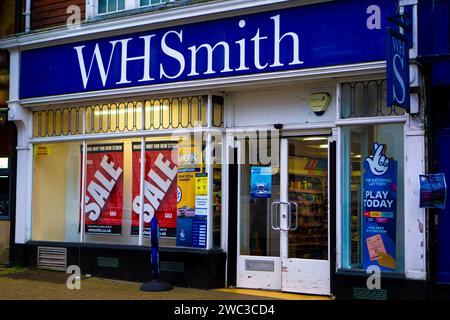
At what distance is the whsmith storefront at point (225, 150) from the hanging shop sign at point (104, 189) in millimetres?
27

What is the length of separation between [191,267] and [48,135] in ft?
13.3

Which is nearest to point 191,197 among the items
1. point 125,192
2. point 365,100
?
point 125,192

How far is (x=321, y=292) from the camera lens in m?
9.06

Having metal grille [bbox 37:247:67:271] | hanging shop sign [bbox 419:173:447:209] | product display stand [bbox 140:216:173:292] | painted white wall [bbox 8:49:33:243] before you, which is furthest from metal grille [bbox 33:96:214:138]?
hanging shop sign [bbox 419:173:447:209]

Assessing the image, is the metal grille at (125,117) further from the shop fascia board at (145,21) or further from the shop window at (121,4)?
the shop window at (121,4)

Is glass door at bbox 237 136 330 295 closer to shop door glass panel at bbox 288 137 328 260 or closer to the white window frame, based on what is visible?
shop door glass panel at bbox 288 137 328 260

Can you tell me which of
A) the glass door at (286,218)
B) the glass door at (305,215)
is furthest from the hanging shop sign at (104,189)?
the glass door at (305,215)

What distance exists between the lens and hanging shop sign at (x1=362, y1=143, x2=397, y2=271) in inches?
333

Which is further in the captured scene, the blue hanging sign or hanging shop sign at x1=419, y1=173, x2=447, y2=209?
hanging shop sign at x1=419, y1=173, x2=447, y2=209

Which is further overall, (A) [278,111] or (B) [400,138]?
(A) [278,111]

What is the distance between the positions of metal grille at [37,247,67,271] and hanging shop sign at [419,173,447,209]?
6513 mm
